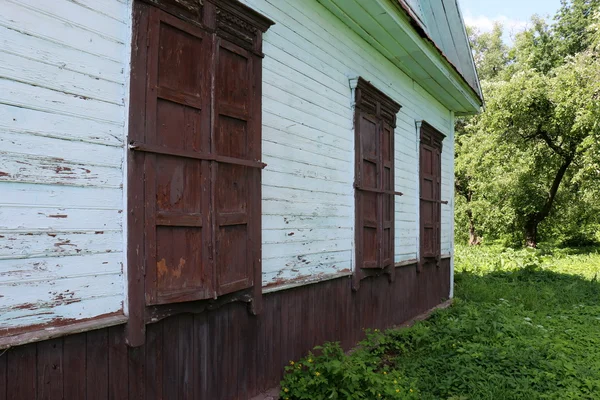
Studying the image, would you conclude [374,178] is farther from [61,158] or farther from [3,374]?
[3,374]

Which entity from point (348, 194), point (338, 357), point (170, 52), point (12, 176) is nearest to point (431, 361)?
point (338, 357)

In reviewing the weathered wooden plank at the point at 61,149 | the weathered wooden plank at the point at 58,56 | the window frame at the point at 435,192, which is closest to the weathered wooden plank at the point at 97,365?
the weathered wooden plank at the point at 61,149

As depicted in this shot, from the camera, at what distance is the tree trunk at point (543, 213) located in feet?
56.6

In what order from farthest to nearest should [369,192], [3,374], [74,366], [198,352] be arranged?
1. [369,192]
2. [198,352]
3. [74,366]
4. [3,374]

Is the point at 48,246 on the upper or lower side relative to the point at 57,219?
lower

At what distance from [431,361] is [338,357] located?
1.36 m

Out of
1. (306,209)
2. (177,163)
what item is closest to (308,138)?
(306,209)

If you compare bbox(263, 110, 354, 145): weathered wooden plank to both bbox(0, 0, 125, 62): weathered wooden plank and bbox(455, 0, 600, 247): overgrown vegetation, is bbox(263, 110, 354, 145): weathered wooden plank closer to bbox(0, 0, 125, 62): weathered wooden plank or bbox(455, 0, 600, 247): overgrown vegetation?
bbox(0, 0, 125, 62): weathered wooden plank

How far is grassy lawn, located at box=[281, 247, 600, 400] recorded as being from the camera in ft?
12.6

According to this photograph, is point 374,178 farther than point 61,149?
Yes

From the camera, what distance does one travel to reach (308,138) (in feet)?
14.6

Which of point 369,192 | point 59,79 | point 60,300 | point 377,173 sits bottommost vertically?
point 60,300

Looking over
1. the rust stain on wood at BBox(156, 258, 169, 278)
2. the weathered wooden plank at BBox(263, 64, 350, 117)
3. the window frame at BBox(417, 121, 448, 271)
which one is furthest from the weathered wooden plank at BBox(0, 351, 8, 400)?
the window frame at BBox(417, 121, 448, 271)

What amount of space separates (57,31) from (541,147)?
59.4 ft
